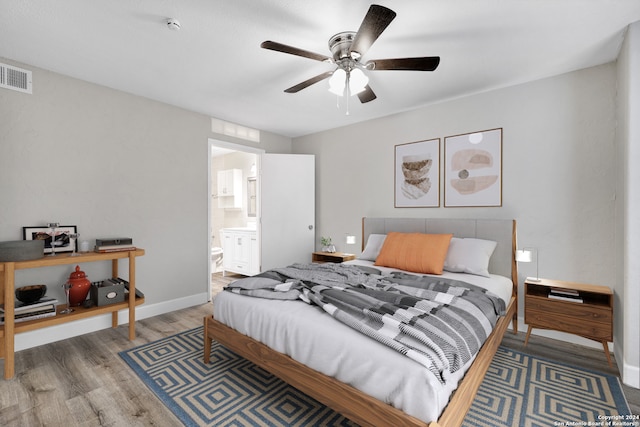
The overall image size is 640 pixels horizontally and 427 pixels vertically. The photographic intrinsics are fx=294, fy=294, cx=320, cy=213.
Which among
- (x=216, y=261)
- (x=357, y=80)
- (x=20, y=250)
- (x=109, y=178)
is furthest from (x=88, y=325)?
(x=357, y=80)

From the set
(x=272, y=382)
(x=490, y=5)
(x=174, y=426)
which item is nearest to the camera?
(x=174, y=426)

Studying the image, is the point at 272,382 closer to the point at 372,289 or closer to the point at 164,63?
the point at 372,289

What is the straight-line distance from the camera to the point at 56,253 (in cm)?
274

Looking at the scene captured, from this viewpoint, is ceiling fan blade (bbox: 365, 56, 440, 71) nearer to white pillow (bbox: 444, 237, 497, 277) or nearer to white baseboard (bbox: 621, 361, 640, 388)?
white pillow (bbox: 444, 237, 497, 277)

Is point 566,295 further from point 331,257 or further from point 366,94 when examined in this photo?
point 331,257

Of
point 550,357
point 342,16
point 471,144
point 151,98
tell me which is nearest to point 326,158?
point 471,144

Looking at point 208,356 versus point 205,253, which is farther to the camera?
point 205,253

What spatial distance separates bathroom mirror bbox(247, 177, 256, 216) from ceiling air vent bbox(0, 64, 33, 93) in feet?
11.8

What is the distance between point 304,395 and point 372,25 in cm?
236

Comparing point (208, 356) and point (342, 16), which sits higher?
point (342, 16)

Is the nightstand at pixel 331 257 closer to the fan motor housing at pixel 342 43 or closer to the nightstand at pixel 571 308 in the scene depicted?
the nightstand at pixel 571 308

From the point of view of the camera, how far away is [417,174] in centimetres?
377

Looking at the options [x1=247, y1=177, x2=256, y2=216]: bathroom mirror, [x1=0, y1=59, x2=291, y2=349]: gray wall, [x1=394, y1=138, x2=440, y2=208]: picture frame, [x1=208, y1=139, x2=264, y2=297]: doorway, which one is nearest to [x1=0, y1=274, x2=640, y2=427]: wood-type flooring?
[x1=0, y1=59, x2=291, y2=349]: gray wall

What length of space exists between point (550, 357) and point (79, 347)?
419 cm
